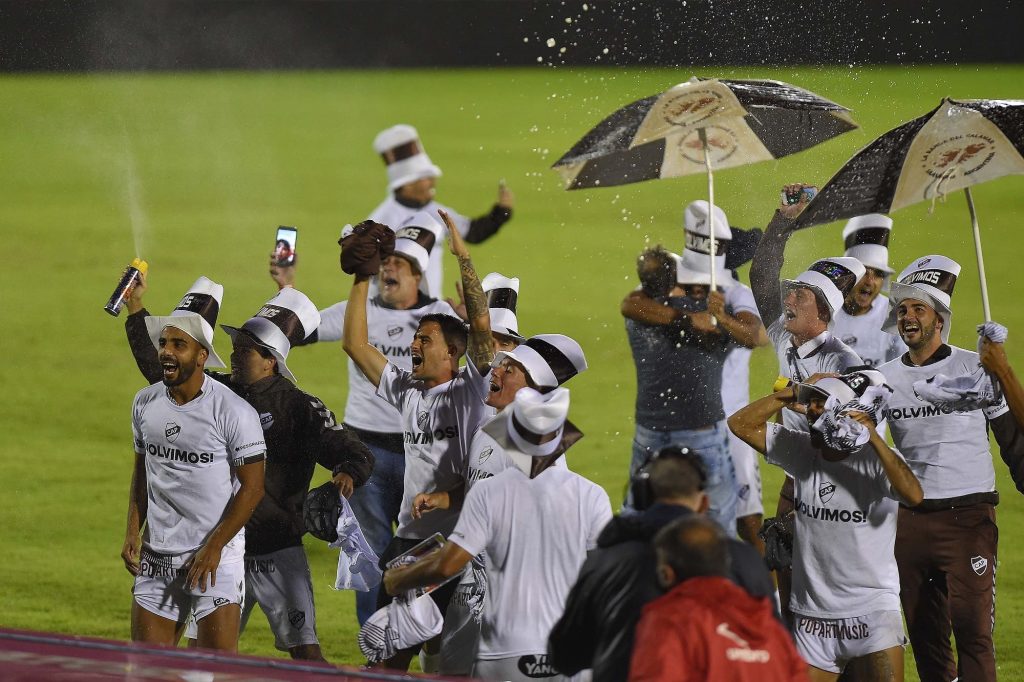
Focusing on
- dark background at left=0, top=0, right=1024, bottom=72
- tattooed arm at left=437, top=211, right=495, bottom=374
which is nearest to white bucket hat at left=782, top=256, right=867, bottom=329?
tattooed arm at left=437, top=211, right=495, bottom=374

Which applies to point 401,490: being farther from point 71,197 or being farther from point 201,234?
point 71,197

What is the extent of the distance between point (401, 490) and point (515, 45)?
17170mm

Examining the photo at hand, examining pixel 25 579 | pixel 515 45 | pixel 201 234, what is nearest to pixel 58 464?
pixel 25 579

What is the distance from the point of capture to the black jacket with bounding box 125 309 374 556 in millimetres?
6164

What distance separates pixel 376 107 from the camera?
83.7ft

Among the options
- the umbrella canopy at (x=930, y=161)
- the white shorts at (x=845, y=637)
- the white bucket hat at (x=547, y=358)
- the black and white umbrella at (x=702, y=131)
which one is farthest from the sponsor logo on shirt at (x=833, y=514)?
the black and white umbrella at (x=702, y=131)

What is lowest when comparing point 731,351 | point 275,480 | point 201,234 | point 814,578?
point 814,578

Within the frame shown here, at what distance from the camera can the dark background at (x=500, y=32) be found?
21203 mm

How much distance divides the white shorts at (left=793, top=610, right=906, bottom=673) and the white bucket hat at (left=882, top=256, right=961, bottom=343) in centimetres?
122

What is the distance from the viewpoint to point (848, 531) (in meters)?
5.37

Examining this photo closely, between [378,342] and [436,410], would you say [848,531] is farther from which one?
[378,342]

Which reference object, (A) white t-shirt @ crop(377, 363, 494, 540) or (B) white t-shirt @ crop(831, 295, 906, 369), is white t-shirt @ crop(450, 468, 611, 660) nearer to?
(A) white t-shirt @ crop(377, 363, 494, 540)

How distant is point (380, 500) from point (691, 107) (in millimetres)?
2054

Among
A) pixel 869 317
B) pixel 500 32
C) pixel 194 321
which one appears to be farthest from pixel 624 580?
pixel 500 32
